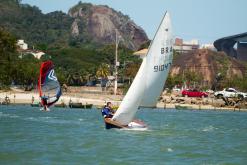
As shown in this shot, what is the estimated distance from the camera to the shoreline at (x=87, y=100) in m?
116

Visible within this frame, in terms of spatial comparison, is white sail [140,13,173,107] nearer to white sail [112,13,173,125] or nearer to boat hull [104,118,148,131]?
Result: white sail [112,13,173,125]

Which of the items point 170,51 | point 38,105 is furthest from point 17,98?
point 170,51

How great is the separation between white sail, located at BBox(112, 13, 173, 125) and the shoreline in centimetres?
6397

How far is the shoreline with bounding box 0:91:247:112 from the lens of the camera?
116188mm

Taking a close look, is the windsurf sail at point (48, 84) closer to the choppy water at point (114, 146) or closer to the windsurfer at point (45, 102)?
the windsurfer at point (45, 102)

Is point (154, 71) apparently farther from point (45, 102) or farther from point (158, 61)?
point (45, 102)

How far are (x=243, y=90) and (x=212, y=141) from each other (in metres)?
125

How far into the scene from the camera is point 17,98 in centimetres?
11831

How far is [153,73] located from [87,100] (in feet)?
254

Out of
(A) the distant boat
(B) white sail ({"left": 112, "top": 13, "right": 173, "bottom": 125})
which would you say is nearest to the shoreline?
(A) the distant boat

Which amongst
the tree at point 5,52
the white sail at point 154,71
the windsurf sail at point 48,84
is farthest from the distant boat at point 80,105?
the white sail at point 154,71

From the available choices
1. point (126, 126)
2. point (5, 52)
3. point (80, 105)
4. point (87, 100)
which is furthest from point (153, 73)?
point (87, 100)

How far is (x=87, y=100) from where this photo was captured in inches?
4862

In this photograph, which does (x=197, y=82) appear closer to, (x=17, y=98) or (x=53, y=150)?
(x=17, y=98)
